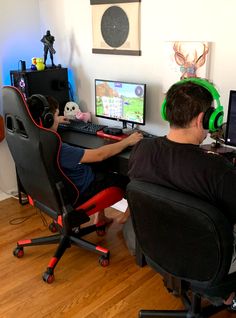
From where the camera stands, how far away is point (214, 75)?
2252 mm

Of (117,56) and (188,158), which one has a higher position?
(117,56)

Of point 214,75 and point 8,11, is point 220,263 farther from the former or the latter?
point 8,11

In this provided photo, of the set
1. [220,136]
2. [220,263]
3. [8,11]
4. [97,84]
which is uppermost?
[8,11]

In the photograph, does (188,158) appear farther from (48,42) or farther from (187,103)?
(48,42)

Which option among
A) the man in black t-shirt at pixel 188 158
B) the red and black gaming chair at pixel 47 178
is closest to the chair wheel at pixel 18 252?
the red and black gaming chair at pixel 47 178

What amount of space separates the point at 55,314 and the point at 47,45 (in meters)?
2.06

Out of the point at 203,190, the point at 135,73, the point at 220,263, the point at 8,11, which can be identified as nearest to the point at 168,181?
the point at 203,190

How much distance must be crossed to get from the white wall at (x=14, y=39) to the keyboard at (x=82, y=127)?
2.39ft

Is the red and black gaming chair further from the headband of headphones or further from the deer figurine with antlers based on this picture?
the deer figurine with antlers

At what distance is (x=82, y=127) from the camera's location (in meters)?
2.79

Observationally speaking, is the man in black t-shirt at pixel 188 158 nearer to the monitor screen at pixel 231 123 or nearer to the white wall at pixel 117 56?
the monitor screen at pixel 231 123

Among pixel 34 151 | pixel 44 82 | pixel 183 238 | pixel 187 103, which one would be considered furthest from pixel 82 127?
pixel 183 238

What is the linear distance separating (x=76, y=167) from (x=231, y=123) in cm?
93

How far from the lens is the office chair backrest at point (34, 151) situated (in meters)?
1.90
